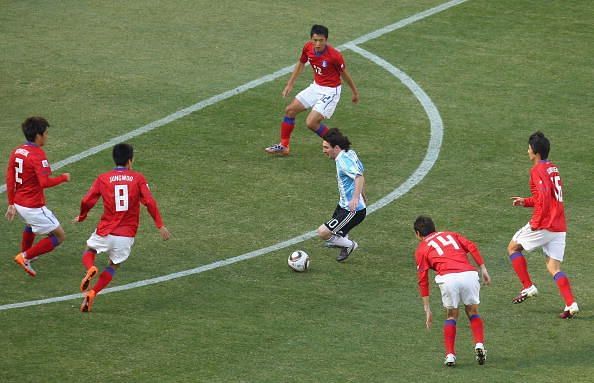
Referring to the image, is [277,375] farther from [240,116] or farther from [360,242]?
[240,116]

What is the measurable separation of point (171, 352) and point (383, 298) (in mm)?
3464

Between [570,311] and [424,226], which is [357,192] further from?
[570,311]

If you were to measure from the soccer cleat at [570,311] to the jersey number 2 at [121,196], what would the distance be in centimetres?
612

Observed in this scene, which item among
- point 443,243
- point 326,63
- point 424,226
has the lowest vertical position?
point 443,243

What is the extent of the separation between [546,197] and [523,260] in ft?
3.19

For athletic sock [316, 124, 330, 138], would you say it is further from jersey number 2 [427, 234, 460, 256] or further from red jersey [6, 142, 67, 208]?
jersey number 2 [427, 234, 460, 256]

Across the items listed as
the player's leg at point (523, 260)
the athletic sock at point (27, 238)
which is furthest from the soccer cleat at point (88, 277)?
the player's leg at point (523, 260)

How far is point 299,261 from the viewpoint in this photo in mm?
17766

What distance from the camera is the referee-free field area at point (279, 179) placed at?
49.9 ft

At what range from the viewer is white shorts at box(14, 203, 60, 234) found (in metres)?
17.3

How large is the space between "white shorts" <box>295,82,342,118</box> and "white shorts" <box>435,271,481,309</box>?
7.76 m

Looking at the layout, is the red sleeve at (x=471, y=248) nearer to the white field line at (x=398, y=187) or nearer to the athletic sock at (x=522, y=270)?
the athletic sock at (x=522, y=270)

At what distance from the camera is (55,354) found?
1488 cm

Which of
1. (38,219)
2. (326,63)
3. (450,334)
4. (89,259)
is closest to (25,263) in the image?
(38,219)
